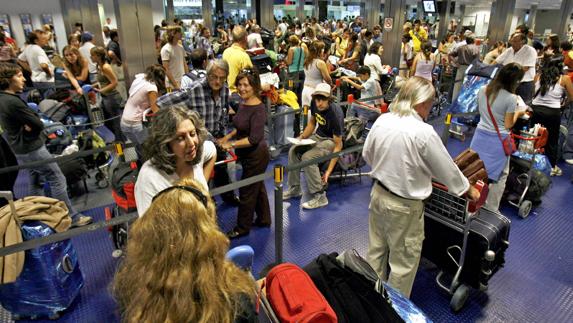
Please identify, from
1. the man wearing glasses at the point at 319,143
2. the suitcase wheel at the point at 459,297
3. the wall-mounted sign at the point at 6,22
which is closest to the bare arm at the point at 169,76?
the man wearing glasses at the point at 319,143

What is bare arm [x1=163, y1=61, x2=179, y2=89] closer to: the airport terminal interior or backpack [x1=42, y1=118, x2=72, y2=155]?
the airport terminal interior

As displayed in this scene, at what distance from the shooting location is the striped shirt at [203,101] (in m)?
3.61

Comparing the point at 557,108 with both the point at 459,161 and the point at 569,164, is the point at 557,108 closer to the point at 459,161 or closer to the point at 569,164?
the point at 569,164

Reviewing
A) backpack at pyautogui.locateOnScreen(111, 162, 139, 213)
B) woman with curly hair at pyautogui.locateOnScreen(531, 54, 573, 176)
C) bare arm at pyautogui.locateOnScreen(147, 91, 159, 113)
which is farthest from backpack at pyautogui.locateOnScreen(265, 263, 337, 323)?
woman with curly hair at pyautogui.locateOnScreen(531, 54, 573, 176)

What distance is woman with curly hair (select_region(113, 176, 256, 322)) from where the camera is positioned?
1171 millimetres

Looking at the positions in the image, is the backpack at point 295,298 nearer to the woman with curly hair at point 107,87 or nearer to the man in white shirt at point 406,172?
the man in white shirt at point 406,172

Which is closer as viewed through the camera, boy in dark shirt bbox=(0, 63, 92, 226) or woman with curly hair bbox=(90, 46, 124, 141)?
boy in dark shirt bbox=(0, 63, 92, 226)

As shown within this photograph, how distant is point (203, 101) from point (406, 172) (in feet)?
7.07

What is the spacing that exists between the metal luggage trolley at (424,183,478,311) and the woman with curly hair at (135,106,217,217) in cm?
188

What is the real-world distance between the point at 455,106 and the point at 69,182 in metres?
6.34

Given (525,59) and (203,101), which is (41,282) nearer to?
(203,101)

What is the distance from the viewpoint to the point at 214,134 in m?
3.91

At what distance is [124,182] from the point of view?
3174 mm

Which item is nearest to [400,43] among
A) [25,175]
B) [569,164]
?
[569,164]
